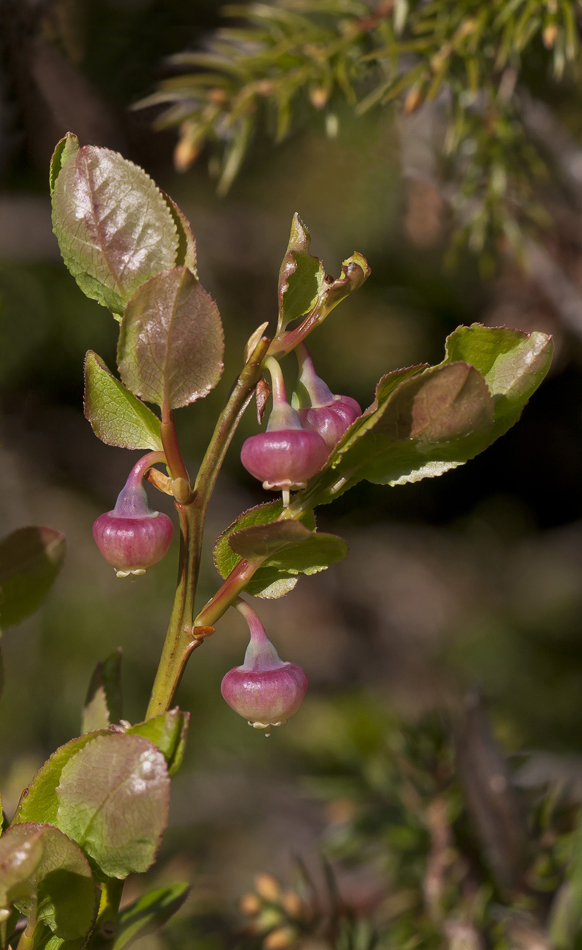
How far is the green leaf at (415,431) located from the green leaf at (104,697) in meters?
0.13

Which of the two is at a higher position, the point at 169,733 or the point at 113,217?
the point at 113,217

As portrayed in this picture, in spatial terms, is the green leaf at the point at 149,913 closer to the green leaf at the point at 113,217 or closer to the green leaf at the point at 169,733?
the green leaf at the point at 169,733

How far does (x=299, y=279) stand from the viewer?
0.27m

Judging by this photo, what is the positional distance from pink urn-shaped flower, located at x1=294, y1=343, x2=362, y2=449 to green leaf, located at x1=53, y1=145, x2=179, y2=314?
0.07 metres

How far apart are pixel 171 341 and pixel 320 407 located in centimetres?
7

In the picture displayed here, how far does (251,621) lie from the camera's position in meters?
0.28

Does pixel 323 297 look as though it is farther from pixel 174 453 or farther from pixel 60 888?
pixel 60 888

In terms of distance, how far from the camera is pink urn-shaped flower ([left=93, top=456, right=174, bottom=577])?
0.89 feet

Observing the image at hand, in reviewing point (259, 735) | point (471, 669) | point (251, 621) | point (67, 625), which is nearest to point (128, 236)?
point (251, 621)

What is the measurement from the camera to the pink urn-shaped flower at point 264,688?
269 millimetres

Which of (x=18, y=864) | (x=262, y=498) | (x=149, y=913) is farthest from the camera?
(x=262, y=498)

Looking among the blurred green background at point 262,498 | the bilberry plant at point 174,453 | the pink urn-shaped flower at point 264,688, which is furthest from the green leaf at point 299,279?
the blurred green background at point 262,498

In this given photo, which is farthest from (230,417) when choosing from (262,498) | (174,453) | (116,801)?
(262,498)

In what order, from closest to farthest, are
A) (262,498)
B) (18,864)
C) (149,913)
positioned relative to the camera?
(18,864), (149,913), (262,498)
